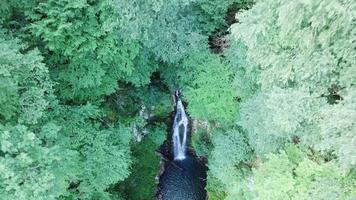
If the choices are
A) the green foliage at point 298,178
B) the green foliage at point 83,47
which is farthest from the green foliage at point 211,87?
the green foliage at point 298,178

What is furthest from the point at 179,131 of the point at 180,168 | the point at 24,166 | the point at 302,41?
the point at 302,41

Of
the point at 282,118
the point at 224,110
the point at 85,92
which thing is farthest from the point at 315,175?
the point at 85,92

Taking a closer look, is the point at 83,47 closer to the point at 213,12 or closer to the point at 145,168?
the point at 213,12

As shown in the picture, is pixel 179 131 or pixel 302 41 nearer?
pixel 302 41

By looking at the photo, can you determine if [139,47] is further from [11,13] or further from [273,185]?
[273,185]

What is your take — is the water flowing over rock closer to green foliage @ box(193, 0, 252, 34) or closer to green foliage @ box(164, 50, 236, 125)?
green foliage @ box(164, 50, 236, 125)

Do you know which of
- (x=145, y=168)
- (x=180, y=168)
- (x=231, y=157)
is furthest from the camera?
(x=180, y=168)
